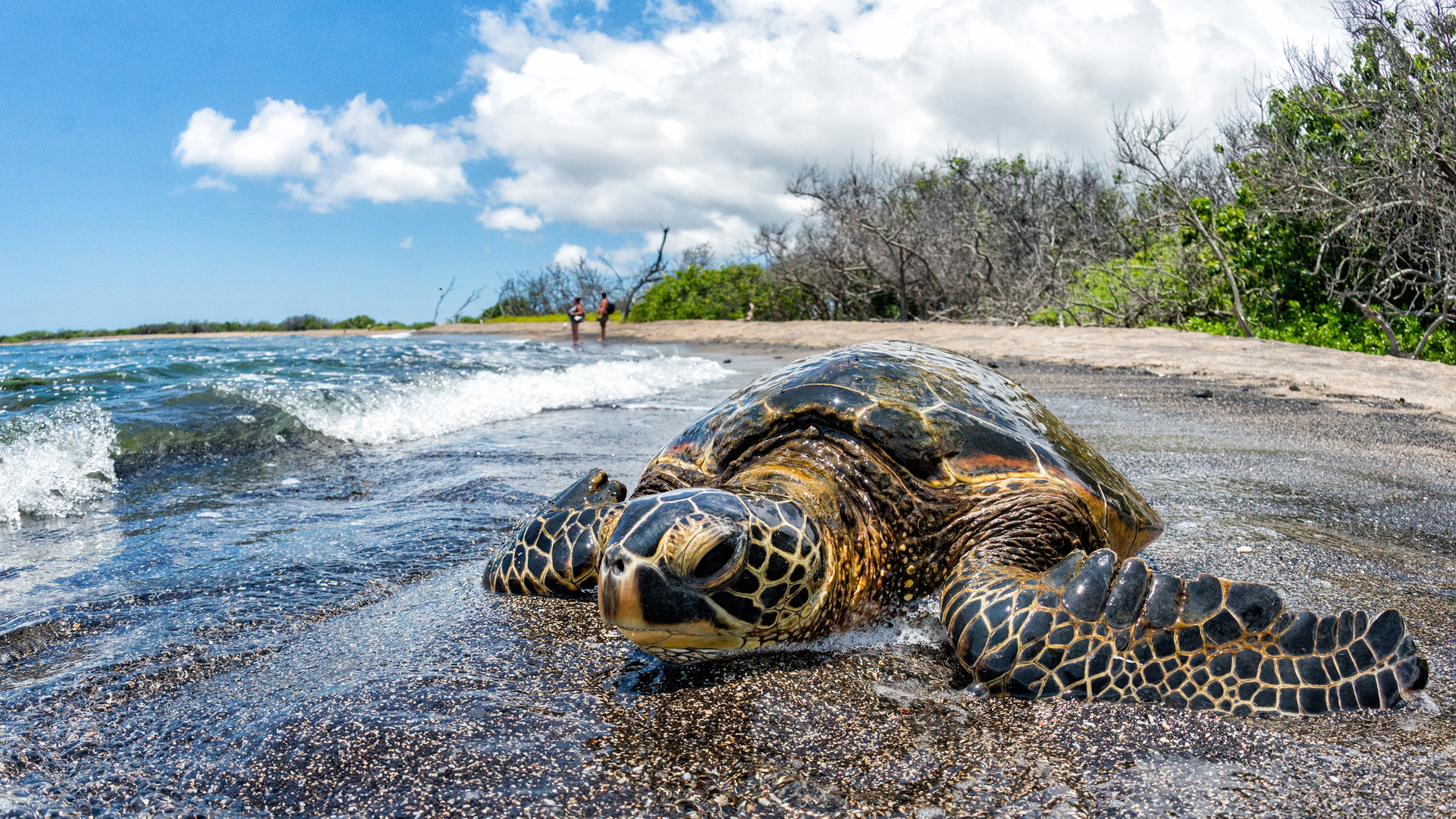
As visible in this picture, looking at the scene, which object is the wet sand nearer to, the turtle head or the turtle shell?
the turtle head

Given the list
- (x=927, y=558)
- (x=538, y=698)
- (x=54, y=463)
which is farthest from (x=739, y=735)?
(x=54, y=463)

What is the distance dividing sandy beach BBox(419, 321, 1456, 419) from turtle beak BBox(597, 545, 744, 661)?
7.71m

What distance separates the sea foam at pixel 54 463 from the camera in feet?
14.4

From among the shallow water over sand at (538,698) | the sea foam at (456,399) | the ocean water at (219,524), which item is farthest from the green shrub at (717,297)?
the shallow water over sand at (538,698)

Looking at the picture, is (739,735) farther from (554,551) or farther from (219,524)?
(219,524)

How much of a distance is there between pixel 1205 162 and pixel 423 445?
57.8 ft

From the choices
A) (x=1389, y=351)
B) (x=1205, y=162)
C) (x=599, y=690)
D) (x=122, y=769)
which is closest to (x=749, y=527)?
(x=599, y=690)

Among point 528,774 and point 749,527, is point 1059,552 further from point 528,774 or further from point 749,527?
point 528,774

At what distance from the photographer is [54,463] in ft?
16.6

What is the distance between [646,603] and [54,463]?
5364 mm

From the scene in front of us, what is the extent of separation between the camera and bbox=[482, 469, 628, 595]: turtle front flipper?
2.66m

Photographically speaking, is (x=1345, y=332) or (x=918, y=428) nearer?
(x=918, y=428)

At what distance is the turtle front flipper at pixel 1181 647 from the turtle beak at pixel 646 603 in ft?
2.41

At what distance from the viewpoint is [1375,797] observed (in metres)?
1.50
